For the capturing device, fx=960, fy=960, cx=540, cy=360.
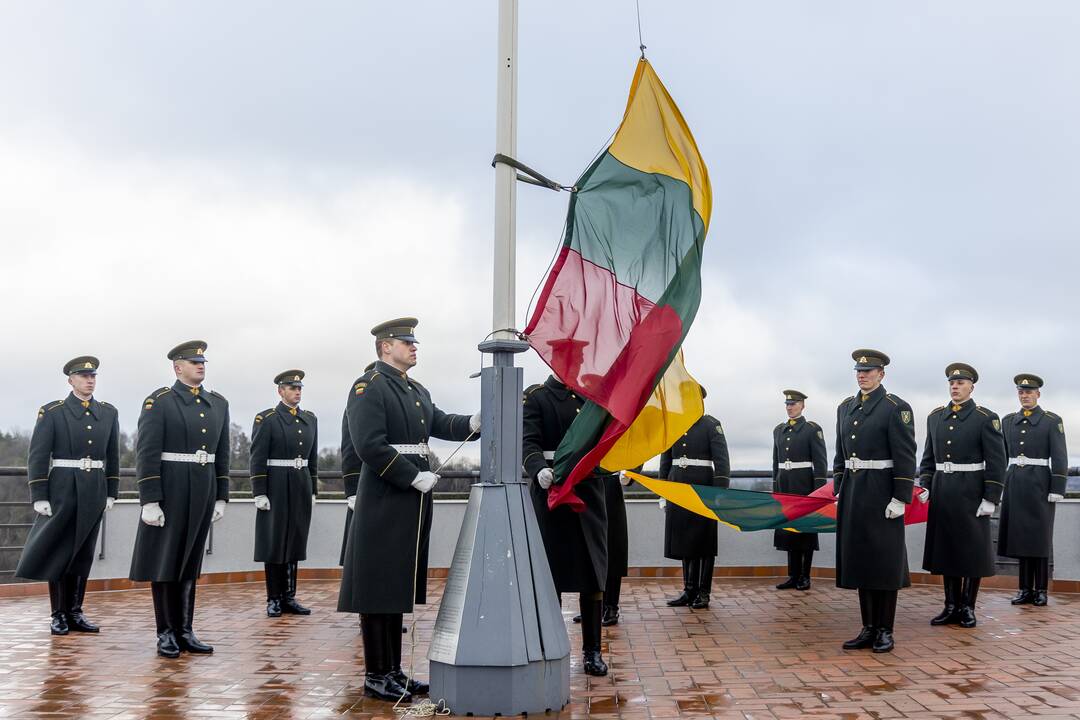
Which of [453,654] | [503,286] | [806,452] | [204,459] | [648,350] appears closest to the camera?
[453,654]

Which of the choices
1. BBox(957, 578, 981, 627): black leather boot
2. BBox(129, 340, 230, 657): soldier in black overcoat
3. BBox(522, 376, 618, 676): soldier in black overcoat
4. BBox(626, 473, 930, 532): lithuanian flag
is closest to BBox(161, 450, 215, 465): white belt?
BBox(129, 340, 230, 657): soldier in black overcoat

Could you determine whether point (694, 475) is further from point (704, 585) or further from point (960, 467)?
point (960, 467)

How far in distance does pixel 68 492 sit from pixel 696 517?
16.5 feet

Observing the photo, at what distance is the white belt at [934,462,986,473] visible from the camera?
24.0 feet

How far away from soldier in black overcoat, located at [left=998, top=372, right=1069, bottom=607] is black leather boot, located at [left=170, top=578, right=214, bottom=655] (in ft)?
22.4

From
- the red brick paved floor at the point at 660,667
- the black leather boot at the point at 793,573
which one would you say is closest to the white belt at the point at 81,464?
the red brick paved floor at the point at 660,667

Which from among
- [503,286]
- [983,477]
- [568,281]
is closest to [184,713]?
[503,286]

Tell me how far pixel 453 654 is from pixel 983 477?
4.76 m

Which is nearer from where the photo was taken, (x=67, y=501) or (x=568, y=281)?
(x=568, y=281)

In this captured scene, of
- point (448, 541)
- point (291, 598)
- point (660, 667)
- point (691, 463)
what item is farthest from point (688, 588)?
point (291, 598)

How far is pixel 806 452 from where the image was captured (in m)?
9.73

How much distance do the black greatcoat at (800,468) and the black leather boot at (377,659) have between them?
5793mm

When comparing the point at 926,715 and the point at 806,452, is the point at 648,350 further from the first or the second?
the point at 806,452

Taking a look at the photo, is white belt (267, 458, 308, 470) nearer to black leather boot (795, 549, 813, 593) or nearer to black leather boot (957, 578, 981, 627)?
black leather boot (795, 549, 813, 593)
